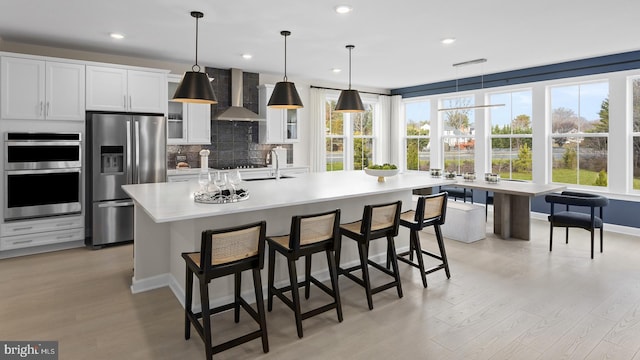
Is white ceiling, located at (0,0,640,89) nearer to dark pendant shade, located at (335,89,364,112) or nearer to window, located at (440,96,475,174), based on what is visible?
dark pendant shade, located at (335,89,364,112)

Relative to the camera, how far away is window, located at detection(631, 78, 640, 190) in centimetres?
530

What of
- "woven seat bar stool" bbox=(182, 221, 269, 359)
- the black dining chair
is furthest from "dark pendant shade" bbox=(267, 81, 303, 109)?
the black dining chair

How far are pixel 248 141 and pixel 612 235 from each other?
5.75m

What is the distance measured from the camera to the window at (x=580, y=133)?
5707 millimetres

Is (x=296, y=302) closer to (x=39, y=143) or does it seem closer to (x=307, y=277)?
(x=307, y=277)

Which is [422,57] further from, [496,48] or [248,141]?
[248,141]

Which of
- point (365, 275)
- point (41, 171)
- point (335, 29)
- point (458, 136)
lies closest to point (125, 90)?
point (41, 171)

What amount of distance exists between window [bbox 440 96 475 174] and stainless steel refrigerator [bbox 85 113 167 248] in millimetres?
5469

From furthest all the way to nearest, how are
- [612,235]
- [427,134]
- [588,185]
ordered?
[427,134] → [588,185] → [612,235]

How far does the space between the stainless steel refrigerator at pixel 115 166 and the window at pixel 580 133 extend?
6206mm

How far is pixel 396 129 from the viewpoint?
8516 mm

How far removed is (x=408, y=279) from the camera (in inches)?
142

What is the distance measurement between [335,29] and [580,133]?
176 inches

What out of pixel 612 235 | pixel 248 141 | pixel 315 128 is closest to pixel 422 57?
pixel 315 128
